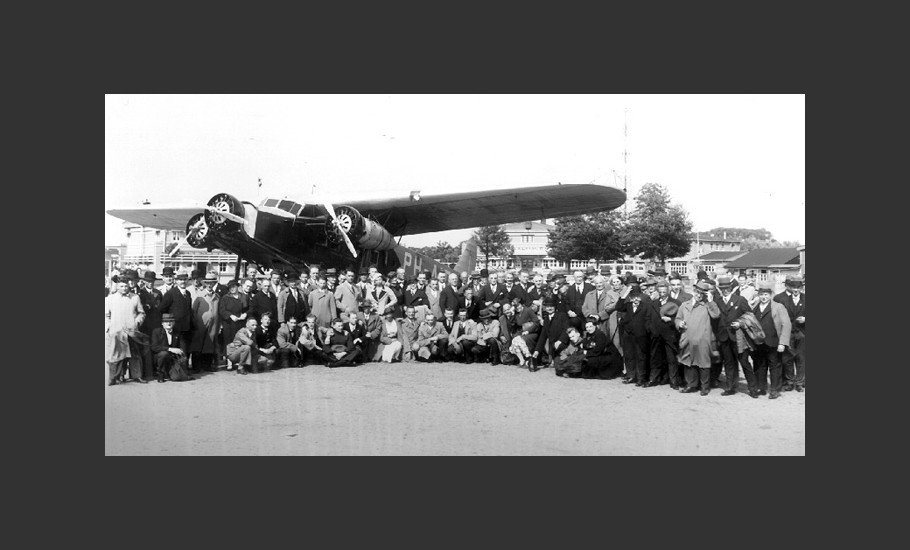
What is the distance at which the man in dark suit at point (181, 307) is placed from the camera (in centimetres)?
988

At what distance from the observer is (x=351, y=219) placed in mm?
15750

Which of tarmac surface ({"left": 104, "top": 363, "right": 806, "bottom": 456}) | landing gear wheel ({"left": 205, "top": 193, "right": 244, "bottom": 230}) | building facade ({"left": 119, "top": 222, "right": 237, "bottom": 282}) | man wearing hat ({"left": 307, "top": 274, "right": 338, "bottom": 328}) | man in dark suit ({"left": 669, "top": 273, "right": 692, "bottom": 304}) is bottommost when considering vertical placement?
tarmac surface ({"left": 104, "top": 363, "right": 806, "bottom": 456})

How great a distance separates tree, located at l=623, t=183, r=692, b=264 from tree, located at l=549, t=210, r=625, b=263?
1167 millimetres

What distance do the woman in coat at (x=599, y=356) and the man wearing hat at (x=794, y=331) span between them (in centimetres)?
246

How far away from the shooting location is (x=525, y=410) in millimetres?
7871

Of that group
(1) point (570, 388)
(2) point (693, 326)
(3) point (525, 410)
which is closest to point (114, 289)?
(3) point (525, 410)

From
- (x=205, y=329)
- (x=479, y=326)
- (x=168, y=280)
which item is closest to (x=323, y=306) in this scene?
(x=205, y=329)

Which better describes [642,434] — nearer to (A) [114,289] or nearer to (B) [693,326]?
(B) [693,326]

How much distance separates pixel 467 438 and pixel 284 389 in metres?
3.58

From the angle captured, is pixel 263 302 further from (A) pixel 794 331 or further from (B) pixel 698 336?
(A) pixel 794 331

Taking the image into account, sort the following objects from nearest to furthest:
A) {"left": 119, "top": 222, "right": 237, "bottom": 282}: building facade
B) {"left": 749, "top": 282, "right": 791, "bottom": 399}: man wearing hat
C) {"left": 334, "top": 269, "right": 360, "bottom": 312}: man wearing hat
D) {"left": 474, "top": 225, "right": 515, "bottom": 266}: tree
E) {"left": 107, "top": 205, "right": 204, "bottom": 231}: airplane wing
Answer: {"left": 749, "top": 282, "right": 791, "bottom": 399}: man wearing hat < {"left": 334, "top": 269, "right": 360, "bottom": 312}: man wearing hat < {"left": 119, "top": 222, "right": 237, "bottom": 282}: building facade < {"left": 107, "top": 205, "right": 204, "bottom": 231}: airplane wing < {"left": 474, "top": 225, "right": 515, "bottom": 266}: tree

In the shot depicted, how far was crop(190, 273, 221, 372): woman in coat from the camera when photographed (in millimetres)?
10234

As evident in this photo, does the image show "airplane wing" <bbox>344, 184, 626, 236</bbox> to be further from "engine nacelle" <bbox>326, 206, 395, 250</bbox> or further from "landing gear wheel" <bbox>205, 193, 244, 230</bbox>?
"landing gear wheel" <bbox>205, 193, 244, 230</bbox>

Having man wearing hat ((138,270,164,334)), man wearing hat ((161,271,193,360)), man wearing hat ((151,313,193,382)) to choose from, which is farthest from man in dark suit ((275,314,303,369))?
man wearing hat ((138,270,164,334))
